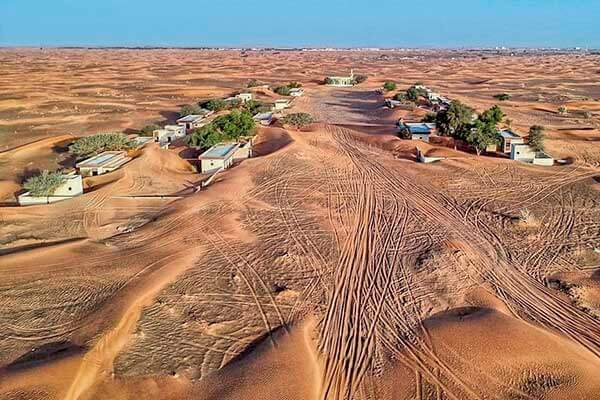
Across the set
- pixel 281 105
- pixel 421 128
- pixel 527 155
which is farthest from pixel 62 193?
pixel 281 105

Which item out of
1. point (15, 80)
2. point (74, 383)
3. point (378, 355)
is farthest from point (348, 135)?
point (15, 80)

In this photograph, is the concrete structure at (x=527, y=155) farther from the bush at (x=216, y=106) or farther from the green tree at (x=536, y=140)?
the bush at (x=216, y=106)

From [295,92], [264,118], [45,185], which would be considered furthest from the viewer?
[295,92]

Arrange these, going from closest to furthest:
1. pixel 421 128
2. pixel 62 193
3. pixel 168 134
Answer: pixel 62 193 < pixel 421 128 < pixel 168 134

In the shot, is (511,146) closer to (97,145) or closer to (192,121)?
(97,145)

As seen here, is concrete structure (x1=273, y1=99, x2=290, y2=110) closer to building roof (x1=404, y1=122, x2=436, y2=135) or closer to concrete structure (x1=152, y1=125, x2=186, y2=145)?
concrete structure (x1=152, y1=125, x2=186, y2=145)

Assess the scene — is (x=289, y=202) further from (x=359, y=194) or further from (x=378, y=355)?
(x=378, y=355)

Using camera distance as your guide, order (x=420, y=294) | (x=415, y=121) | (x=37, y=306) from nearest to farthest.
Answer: (x=37, y=306) < (x=420, y=294) < (x=415, y=121)

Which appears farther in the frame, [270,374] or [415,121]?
[415,121]
